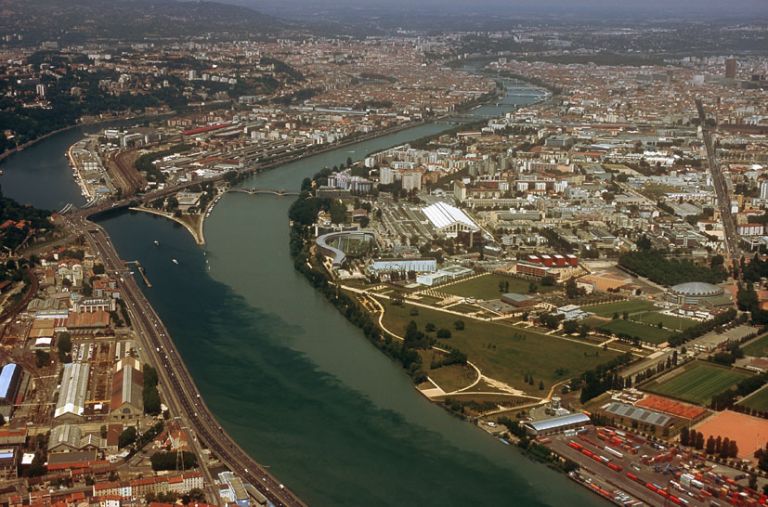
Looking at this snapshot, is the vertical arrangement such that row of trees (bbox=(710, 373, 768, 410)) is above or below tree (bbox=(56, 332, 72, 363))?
above

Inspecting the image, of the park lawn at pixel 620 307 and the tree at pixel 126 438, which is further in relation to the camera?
the park lawn at pixel 620 307

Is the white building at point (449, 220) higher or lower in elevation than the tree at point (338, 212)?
higher

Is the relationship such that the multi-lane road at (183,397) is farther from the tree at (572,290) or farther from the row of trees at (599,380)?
the tree at (572,290)

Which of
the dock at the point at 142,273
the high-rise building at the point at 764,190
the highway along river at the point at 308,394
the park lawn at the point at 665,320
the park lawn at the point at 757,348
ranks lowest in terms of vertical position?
the highway along river at the point at 308,394

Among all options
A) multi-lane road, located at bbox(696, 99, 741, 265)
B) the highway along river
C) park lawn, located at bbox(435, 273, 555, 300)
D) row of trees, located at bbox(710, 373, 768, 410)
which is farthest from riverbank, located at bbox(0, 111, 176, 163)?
row of trees, located at bbox(710, 373, 768, 410)

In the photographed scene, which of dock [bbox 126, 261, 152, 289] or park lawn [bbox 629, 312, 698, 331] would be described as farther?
dock [bbox 126, 261, 152, 289]

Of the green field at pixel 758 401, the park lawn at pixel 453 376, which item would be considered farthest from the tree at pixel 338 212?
the green field at pixel 758 401

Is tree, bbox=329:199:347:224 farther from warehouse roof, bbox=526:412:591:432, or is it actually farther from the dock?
warehouse roof, bbox=526:412:591:432
